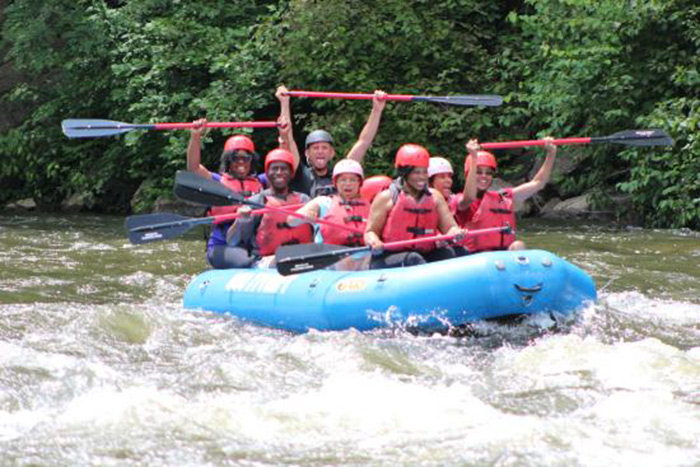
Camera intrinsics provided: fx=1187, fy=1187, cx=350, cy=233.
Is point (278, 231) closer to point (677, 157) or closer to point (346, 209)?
point (346, 209)

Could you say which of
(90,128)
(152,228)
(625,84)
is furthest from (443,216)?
(625,84)

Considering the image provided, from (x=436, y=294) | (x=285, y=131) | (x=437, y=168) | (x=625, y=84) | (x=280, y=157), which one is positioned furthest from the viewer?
(x=625, y=84)

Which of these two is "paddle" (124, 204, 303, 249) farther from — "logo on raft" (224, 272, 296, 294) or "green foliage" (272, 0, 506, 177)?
"green foliage" (272, 0, 506, 177)

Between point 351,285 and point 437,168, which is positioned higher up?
point 437,168

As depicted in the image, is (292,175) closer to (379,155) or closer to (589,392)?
(589,392)

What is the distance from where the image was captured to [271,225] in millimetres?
7883

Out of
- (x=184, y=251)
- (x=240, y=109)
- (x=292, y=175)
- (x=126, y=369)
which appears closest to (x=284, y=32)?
(x=240, y=109)

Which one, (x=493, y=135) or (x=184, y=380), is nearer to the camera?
(x=184, y=380)

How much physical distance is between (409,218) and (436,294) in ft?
2.62

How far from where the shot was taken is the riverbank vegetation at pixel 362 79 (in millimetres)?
12211

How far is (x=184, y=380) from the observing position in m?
5.65

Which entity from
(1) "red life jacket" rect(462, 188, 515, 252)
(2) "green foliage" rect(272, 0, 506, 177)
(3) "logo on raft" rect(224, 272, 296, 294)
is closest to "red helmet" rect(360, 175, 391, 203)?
(1) "red life jacket" rect(462, 188, 515, 252)

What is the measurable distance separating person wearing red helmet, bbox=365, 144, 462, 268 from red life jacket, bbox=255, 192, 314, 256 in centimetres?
90

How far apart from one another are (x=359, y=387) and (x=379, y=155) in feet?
26.4
